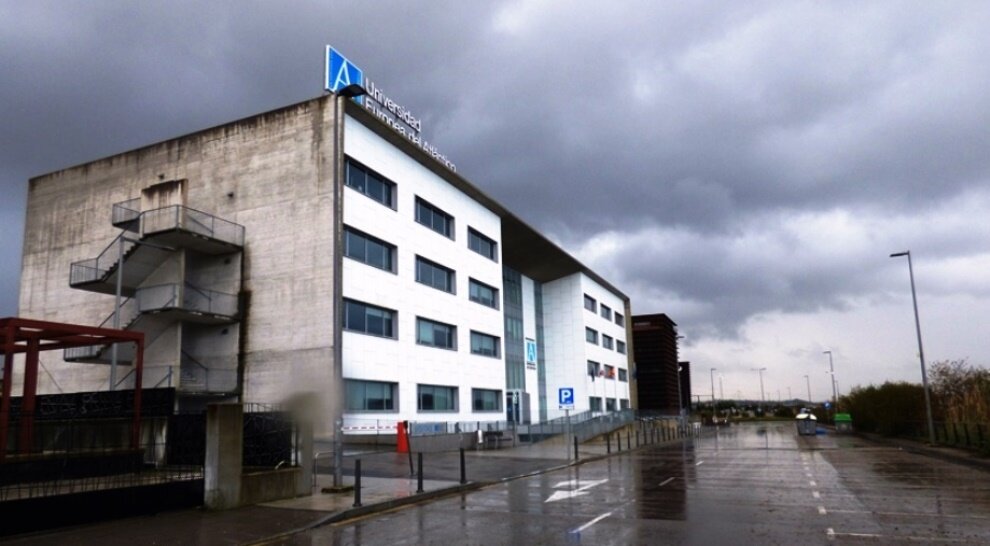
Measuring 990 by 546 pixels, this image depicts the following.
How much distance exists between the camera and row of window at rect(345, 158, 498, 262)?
107 feet

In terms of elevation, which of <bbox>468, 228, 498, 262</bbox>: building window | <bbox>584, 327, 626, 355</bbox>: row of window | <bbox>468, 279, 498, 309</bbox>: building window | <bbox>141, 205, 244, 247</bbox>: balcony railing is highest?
<bbox>468, 228, 498, 262</bbox>: building window

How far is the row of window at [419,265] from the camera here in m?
32.0

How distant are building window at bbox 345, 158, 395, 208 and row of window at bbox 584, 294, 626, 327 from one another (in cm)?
3366

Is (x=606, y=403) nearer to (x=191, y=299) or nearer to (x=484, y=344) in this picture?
(x=484, y=344)

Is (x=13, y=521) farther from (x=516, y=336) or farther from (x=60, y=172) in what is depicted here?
(x=516, y=336)

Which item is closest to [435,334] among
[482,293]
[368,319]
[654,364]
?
[368,319]

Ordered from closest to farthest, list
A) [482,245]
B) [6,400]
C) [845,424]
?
[6,400]
[482,245]
[845,424]

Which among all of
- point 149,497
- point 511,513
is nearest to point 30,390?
point 149,497

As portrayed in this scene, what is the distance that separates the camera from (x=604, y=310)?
74188 millimetres

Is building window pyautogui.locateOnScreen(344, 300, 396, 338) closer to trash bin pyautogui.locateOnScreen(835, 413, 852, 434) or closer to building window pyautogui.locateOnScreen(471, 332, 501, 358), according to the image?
building window pyautogui.locateOnScreen(471, 332, 501, 358)

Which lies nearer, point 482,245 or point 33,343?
point 33,343

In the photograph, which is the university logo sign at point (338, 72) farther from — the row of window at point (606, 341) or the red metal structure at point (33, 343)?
the row of window at point (606, 341)

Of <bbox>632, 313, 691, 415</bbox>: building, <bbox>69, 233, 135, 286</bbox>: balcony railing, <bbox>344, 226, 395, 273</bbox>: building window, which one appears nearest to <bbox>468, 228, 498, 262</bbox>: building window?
<bbox>344, 226, 395, 273</bbox>: building window

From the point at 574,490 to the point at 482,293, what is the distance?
94.0 feet
